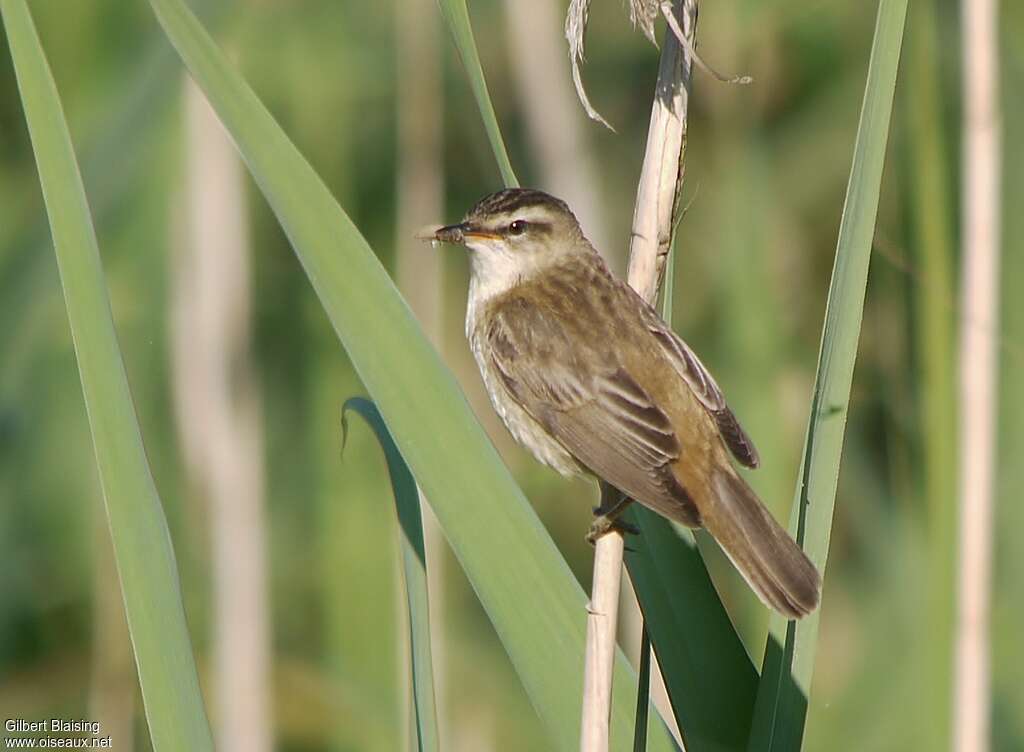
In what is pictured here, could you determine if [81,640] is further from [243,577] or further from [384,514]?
[384,514]

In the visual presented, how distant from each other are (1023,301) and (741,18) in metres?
1.13

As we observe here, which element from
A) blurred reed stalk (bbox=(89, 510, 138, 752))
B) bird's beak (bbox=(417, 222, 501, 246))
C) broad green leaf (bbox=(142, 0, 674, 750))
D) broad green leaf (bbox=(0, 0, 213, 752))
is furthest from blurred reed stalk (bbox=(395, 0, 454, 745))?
broad green leaf (bbox=(0, 0, 213, 752))

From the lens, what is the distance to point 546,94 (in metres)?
4.11

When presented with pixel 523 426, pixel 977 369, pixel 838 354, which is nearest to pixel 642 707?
pixel 838 354

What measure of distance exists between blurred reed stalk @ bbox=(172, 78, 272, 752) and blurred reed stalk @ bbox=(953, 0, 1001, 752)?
1.94 metres

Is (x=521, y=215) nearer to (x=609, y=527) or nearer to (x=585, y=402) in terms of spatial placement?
(x=585, y=402)

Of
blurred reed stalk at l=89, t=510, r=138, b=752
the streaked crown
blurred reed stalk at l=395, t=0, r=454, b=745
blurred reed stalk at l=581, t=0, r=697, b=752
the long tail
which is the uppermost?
blurred reed stalk at l=395, t=0, r=454, b=745

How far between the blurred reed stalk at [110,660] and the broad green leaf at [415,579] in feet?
5.90

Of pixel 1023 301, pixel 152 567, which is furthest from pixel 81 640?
pixel 1023 301

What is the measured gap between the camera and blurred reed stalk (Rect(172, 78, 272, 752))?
380cm

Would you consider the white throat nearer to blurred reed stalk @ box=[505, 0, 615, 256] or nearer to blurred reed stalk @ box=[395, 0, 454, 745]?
blurred reed stalk @ box=[395, 0, 454, 745]

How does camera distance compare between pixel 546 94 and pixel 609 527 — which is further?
pixel 546 94

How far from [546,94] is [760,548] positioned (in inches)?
92.4

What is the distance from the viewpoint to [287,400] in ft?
15.4
